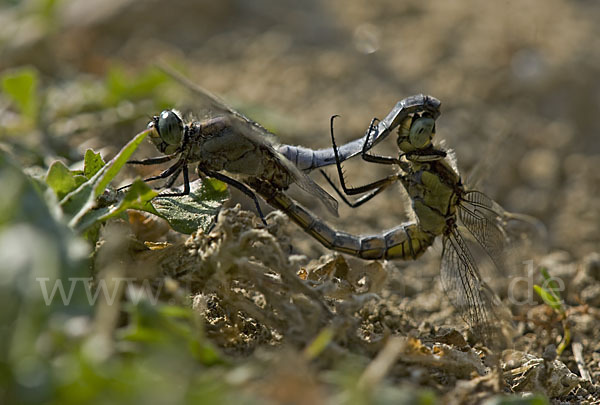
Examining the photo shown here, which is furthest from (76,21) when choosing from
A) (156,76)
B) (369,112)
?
(369,112)

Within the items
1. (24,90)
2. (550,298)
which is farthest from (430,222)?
(24,90)

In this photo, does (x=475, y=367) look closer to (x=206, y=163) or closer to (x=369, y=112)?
(x=206, y=163)

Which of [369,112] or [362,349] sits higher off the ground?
[369,112]

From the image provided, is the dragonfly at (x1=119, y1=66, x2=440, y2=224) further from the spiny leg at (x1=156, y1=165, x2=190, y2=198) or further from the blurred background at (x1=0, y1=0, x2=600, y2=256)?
the blurred background at (x1=0, y1=0, x2=600, y2=256)

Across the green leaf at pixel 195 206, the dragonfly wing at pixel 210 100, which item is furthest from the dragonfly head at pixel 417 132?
the green leaf at pixel 195 206

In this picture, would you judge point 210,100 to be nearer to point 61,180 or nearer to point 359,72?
point 61,180

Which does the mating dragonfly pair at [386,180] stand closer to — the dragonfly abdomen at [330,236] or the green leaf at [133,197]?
the dragonfly abdomen at [330,236]
